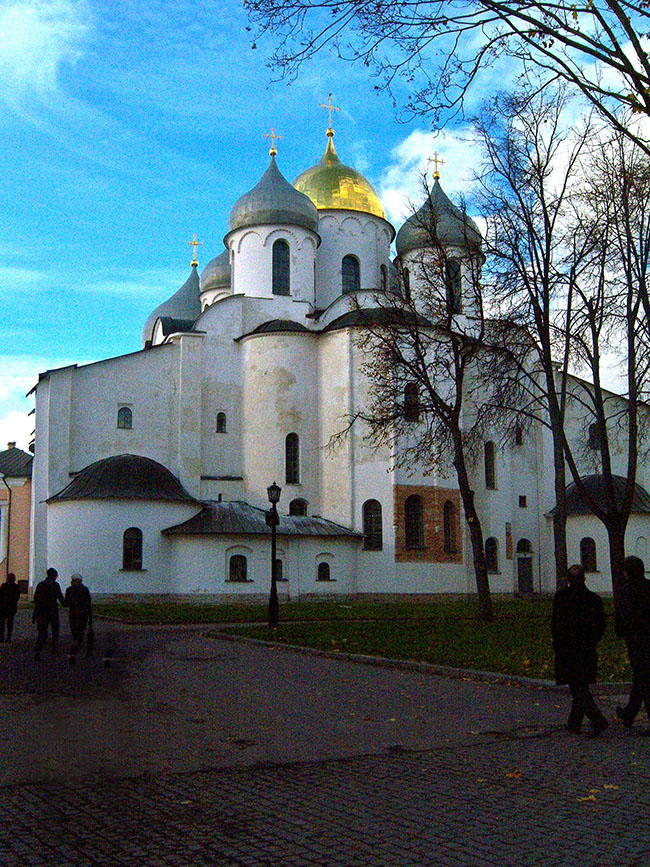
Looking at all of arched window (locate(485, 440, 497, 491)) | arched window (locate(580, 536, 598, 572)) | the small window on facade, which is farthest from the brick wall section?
arched window (locate(580, 536, 598, 572))

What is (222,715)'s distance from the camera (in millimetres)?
9812

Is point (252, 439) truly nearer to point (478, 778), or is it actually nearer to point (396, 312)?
point (396, 312)

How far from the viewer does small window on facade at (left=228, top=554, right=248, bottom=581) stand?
3791 cm

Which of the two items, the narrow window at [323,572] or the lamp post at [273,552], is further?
the narrow window at [323,572]

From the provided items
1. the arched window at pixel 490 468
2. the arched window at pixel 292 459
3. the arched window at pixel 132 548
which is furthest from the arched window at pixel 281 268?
the arched window at pixel 132 548

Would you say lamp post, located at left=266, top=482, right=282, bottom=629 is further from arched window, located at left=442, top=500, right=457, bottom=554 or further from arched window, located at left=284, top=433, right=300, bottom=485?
→ arched window, located at left=442, top=500, right=457, bottom=554

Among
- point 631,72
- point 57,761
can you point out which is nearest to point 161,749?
point 57,761

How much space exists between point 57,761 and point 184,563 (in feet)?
99.1

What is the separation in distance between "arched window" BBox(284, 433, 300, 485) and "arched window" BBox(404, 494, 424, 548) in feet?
17.4

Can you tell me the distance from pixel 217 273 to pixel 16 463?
55.1 ft

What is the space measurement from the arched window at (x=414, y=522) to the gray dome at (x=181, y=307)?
22703 mm

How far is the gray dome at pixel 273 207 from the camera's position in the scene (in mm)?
44562

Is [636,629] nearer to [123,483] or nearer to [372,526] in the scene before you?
[123,483]

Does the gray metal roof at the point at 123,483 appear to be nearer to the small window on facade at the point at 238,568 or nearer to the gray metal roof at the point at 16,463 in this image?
the small window on facade at the point at 238,568
